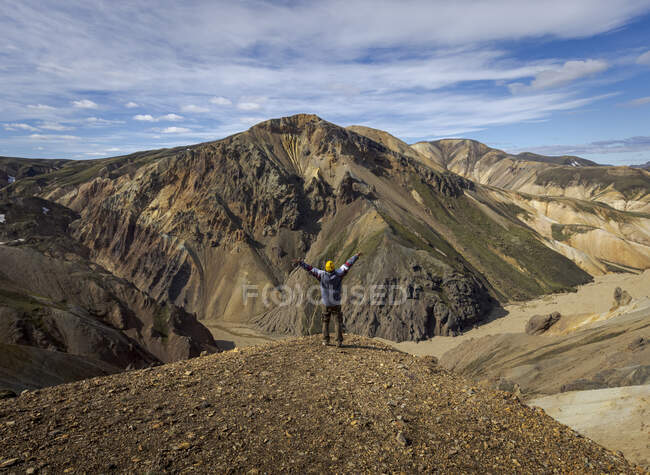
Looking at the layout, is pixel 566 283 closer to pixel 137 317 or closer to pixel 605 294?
pixel 605 294

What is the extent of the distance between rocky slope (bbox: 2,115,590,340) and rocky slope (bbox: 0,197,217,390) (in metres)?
17.4

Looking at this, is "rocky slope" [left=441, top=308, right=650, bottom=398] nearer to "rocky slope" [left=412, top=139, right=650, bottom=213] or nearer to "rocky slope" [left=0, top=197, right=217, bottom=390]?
"rocky slope" [left=0, top=197, right=217, bottom=390]

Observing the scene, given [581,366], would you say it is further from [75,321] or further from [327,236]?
[327,236]

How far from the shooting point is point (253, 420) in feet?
22.2

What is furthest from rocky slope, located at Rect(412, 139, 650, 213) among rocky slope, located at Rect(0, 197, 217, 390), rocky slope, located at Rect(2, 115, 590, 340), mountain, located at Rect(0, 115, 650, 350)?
rocky slope, located at Rect(0, 197, 217, 390)

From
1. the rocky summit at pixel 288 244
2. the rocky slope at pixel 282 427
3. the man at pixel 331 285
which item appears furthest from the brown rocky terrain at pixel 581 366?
the rocky summit at pixel 288 244

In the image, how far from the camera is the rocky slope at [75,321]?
2127cm

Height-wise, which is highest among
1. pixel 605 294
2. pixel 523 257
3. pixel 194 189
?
pixel 194 189

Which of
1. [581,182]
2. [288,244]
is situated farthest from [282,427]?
[581,182]

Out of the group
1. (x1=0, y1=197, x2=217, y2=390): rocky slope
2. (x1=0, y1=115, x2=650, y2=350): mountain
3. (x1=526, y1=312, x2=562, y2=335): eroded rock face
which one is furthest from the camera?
(x1=0, y1=115, x2=650, y2=350): mountain

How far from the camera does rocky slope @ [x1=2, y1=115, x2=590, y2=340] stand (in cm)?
5644

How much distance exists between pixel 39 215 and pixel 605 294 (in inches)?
4762

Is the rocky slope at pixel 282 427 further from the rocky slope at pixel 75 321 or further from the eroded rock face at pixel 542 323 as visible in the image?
the eroded rock face at pixel 542 323

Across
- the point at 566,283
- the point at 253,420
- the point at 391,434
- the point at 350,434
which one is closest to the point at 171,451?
the point at 253,420
